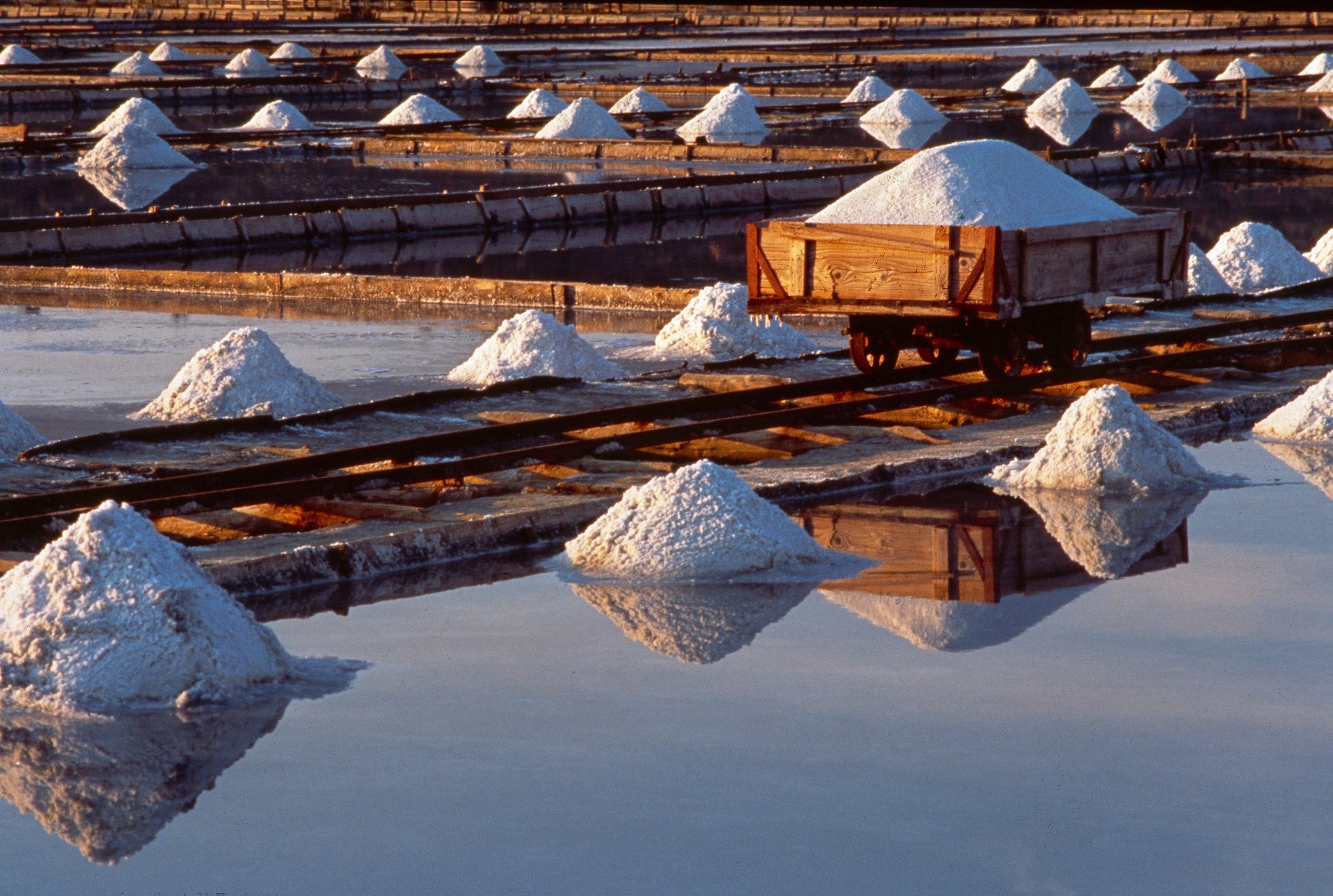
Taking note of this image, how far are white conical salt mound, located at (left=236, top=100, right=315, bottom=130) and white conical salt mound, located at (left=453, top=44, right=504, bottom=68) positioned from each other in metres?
13.8

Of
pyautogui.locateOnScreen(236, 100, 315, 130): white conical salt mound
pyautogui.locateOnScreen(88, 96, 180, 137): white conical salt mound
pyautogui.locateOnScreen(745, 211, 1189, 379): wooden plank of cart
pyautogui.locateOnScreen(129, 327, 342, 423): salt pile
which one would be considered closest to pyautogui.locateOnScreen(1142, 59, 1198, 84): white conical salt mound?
pyautogui.locateOnScreen(236, 100, 315, 130): white conical salt mound

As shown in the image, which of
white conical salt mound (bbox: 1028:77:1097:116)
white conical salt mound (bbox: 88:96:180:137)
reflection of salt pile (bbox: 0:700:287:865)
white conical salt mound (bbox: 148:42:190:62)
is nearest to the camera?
reflection of salt pile (bbox: 0:700:287:865)

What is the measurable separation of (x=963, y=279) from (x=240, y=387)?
11.8 feet

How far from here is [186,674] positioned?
5758 millimetres

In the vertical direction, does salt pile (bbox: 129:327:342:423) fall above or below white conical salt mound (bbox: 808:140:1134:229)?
below

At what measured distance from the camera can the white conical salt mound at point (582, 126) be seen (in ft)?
101

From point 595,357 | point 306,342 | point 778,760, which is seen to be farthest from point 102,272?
point 778,760

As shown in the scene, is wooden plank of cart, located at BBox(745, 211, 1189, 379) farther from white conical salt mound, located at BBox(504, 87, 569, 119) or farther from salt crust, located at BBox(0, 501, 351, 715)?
white conical salt mound, located at BBox(504, 87, 569, 119)

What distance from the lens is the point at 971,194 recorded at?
11109 mm

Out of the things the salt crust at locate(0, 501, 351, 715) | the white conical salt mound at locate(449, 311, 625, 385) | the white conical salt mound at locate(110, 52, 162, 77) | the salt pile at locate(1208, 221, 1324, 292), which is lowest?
the white conical salt mound at locate(110, 52, 162, 77)

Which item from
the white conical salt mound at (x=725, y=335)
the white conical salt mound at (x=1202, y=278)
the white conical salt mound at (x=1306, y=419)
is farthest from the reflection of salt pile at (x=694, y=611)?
the white conical salt mound at (x=1202, y=278)

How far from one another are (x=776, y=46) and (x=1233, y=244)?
3796cm

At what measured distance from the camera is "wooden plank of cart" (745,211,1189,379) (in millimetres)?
10828

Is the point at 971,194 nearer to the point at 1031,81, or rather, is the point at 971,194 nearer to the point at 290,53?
the point at 1031,81
